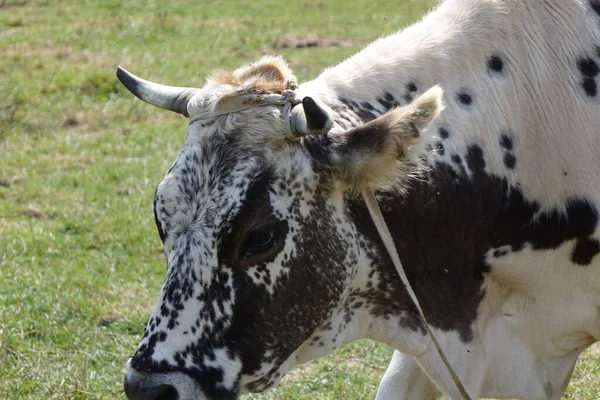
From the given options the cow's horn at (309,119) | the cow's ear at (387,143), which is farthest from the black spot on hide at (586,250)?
the cow's horn at (309,119)

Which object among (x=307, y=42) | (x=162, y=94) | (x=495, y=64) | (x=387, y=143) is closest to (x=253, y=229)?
(x=387, y=143)

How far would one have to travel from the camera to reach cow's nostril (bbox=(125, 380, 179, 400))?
3.59 meters

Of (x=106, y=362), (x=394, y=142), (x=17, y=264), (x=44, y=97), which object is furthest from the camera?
(x=44, y=97)

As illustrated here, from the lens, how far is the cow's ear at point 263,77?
391 cm

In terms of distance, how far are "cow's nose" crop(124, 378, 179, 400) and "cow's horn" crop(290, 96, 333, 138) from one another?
922mm

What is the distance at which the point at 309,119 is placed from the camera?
11.9 ft

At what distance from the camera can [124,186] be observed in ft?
29.2

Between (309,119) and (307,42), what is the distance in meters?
10.4

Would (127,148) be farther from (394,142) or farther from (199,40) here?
(394,142)

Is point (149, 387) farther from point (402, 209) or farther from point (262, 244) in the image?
point (402, 209)

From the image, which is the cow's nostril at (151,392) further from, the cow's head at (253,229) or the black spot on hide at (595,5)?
the black spot on hide at (595,5)

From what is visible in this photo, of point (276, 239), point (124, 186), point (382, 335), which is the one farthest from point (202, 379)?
point (124, 186)

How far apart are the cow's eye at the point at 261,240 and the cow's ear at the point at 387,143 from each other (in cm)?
32

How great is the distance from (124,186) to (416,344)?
16.4 feet
